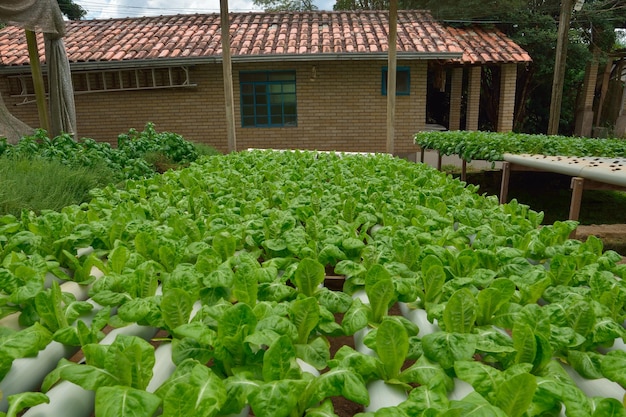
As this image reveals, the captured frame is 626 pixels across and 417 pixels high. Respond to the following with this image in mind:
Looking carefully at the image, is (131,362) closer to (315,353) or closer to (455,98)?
(315,353)

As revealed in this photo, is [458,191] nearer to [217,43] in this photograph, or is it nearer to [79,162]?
[79,162]

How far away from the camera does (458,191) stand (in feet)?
11.4

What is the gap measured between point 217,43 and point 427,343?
41.8 feet

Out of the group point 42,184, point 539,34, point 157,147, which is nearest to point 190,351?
point 42,184

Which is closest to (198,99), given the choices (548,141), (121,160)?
(121,160)

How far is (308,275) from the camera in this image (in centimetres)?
168

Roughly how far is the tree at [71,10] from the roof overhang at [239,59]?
14.7m

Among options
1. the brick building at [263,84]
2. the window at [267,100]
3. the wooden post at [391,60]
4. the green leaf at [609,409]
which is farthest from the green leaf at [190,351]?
the window at [267,100]

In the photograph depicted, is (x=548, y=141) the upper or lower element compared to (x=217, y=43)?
lower

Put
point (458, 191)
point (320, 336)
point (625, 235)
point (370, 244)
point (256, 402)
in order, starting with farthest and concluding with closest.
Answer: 1. point (625, 235)
2. point (458, 191)
3. point (370, 244)
4. point (320, 336)
5. point (256, 402)

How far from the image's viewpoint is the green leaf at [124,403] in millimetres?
973

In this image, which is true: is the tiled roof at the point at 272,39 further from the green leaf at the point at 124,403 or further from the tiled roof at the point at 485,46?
the green leaf at the point at 124,403

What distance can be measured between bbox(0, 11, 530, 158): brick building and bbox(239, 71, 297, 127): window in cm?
3

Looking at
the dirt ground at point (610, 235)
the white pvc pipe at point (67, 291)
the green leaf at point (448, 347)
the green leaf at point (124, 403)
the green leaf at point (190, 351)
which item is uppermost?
the green leaf at point (124, 403)
